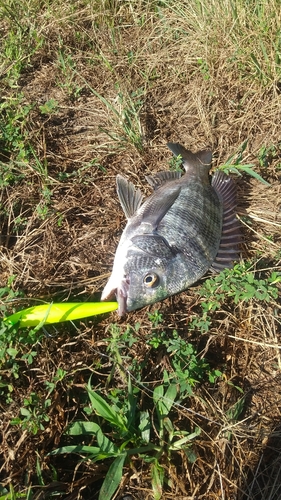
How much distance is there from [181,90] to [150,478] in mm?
3242

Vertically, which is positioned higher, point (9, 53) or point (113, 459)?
point (9, 53)

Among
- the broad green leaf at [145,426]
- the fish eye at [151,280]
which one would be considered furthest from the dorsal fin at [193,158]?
the broad green leaf at [145,426]

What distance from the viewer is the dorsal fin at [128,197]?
10.6 ft

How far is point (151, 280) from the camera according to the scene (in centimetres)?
274

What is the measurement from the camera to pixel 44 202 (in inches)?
133

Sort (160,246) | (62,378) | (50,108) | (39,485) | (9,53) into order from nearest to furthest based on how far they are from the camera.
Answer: (39,485) → (62,378) → (160,246) → (50,108) → (9,53)

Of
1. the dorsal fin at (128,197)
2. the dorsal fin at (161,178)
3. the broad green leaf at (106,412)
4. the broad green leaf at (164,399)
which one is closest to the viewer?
the broad green leaf at (106,412)

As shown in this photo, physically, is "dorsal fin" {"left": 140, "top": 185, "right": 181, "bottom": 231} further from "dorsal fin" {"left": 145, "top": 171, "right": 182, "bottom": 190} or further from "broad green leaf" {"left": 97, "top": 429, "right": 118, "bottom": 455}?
"broad green leaf" {"left": 97, "top": 429, "right": 118, "bottom": 455}

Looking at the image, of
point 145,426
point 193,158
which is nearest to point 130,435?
point 145,426

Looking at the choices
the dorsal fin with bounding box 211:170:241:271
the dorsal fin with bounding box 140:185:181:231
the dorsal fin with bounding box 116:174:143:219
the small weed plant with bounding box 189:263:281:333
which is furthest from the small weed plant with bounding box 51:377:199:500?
the dorsal fin with bounding box 116:174:143:219

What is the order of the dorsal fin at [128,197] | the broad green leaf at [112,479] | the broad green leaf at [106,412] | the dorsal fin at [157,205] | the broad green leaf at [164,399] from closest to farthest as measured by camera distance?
the broad green leaf at [112,479]
the broad green leaf at [106,412]
the broad green leaf at [164,399]
the dorsal fin at [157,205]
the dorsal fin at [128,197]

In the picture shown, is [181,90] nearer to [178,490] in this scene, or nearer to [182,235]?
[182,235]

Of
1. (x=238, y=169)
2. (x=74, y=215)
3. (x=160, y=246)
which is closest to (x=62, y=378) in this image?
(x=160, y=246)

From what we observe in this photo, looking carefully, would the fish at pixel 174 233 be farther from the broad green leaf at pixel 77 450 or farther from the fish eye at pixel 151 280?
the broad green leaf at pixel 77 450
